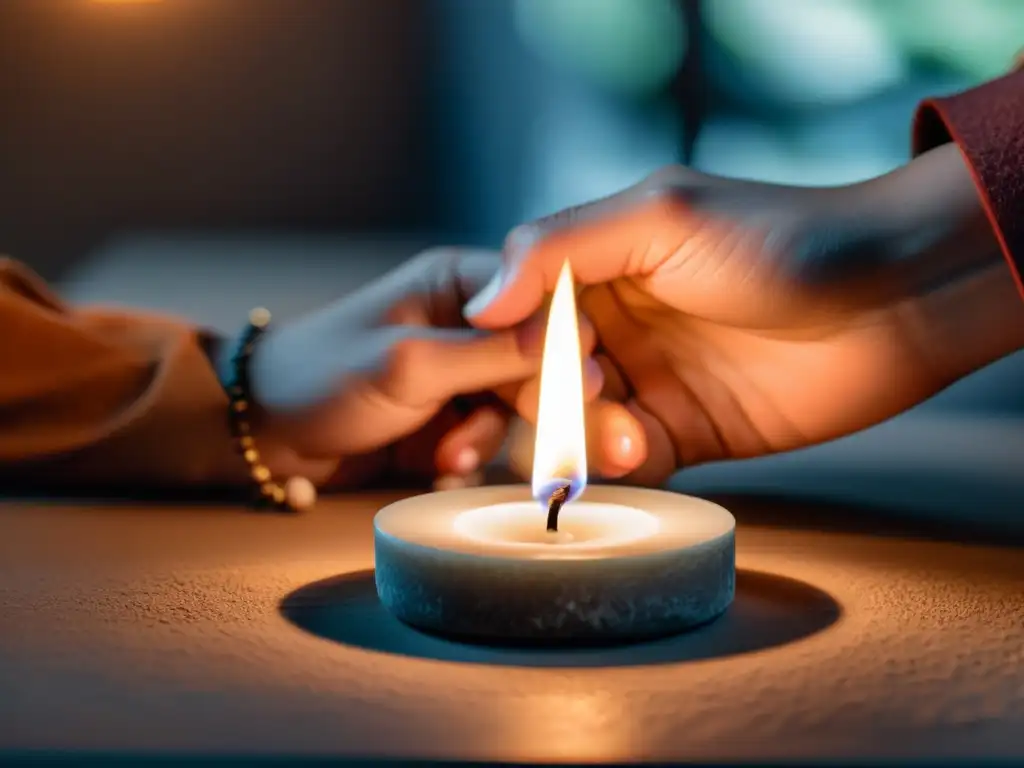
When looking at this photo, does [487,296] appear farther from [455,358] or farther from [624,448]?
[624,448]

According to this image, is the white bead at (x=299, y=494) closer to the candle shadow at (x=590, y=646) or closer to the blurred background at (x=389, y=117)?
the candle shadow at (x=590, y=646)

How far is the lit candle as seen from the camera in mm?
594

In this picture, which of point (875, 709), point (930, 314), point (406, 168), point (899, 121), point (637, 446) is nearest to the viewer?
point (875, 709)

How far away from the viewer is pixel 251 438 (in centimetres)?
105

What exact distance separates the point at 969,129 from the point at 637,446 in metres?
0.37

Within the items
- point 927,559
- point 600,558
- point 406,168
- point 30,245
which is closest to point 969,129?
point 927,559

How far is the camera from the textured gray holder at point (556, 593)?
59 cm

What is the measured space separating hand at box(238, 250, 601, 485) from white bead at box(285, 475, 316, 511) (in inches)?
2.8

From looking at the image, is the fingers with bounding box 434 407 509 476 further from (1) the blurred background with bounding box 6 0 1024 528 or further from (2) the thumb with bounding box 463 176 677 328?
(1) the blurred background with bounding box 6 0 1024 528

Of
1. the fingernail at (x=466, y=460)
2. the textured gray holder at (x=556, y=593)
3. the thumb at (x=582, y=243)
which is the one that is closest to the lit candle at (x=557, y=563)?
the textured gray holder at (x=556, y=593)

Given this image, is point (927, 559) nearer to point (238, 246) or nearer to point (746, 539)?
point (746, 539)

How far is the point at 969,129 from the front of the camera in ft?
2.74

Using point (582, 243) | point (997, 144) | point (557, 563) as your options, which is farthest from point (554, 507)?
point (997, 144)

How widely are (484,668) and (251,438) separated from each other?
53 cm
